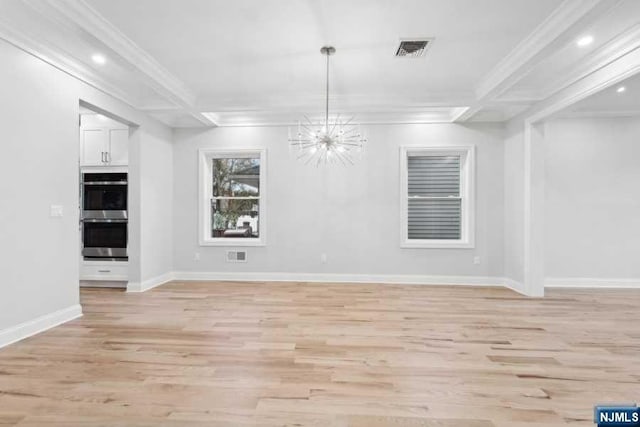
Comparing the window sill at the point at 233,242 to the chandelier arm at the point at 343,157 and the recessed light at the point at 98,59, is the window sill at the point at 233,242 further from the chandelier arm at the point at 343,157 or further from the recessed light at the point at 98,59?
the recessed light at the point at 98,59

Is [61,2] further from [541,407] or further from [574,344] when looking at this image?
[574,344]

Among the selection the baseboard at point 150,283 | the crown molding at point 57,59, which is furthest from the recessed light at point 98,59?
the baseboard at point 150,283

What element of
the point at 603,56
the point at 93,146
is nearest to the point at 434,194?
the point at 603,56

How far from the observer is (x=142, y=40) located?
3.29m

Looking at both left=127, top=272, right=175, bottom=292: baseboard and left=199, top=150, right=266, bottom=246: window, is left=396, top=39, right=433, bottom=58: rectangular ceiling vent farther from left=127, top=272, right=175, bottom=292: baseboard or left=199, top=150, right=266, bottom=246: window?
left=127, top=272, right=175, bottom=292: baseboard

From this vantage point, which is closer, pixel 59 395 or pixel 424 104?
pixel 59 395

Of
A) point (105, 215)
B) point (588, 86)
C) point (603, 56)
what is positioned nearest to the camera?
point (603, 56)

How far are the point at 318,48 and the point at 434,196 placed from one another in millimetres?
3320

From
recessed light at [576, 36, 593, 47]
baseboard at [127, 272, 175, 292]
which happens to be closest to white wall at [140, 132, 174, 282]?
baseboard at [127, 272, 175, 292]

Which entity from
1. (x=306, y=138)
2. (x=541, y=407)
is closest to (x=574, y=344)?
(x=541, y=407)

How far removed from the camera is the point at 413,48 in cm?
342

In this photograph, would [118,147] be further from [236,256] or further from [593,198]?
[593,198]

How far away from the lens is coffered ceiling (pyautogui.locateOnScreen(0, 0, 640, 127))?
275 cm

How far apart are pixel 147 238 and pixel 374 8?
4349 millimetres
